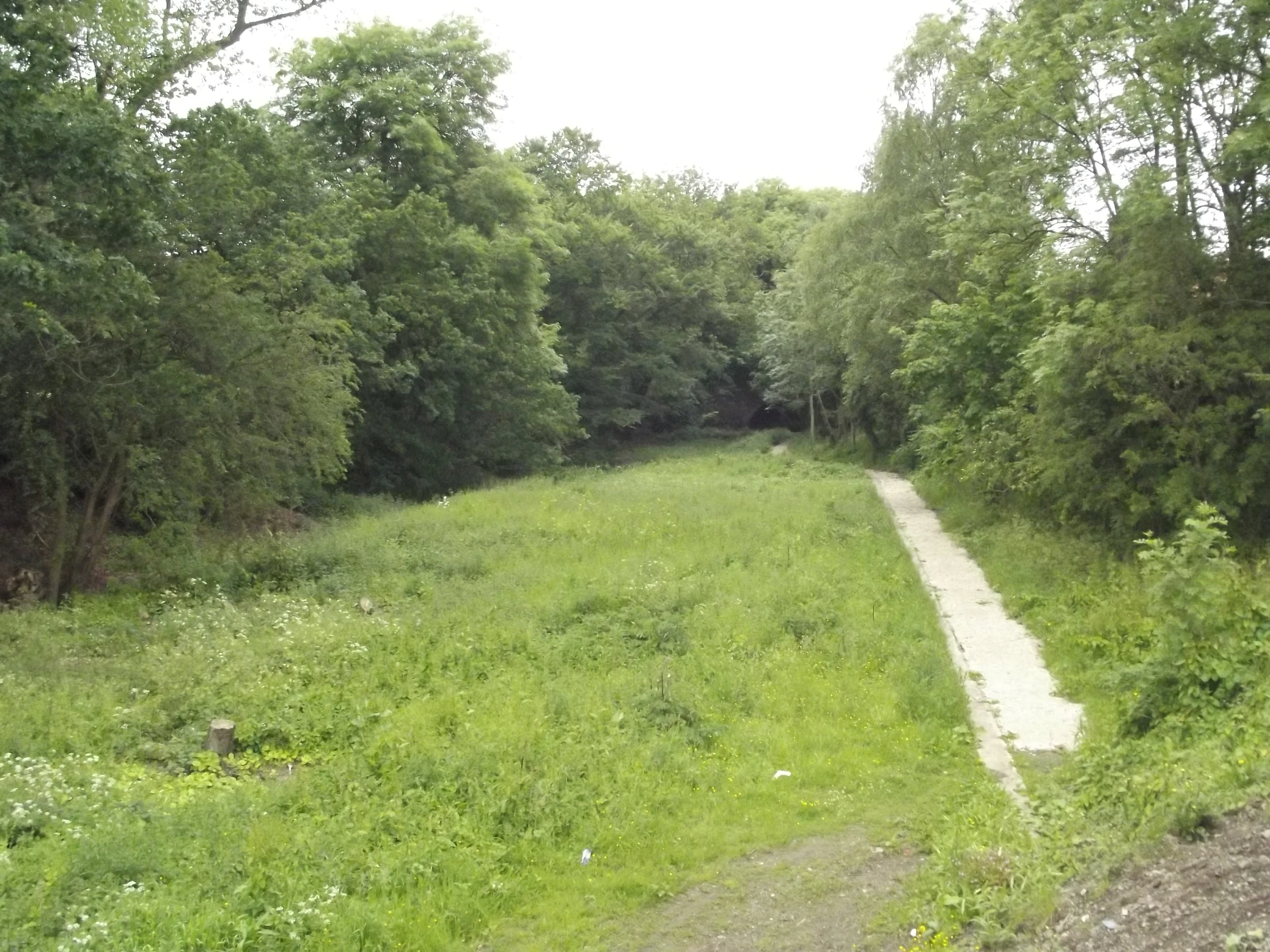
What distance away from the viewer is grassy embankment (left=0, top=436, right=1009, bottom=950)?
614cm

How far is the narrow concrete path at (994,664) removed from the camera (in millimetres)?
8750

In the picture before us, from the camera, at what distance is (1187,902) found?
4.83m

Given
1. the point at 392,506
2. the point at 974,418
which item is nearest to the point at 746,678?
the point at 974,418

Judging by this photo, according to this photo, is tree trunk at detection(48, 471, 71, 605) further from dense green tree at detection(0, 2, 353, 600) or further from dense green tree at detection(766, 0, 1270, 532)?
dense green tree at detection(766, 0, 1270, 532)

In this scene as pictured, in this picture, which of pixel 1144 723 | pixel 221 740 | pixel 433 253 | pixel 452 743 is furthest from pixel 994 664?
pixel 433 253

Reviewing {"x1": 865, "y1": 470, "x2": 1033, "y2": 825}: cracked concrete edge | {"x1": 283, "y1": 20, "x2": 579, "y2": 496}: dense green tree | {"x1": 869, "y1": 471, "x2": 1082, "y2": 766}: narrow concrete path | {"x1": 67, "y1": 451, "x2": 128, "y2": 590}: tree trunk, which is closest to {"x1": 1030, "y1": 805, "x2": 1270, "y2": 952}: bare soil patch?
{"x1": 865, "y1": 470, "x2": 1033, "y2": 825}: cracked concrete edge

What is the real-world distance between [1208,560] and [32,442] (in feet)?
47.6

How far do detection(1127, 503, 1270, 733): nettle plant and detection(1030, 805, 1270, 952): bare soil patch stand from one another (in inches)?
83.5

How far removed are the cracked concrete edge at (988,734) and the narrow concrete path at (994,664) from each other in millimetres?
11

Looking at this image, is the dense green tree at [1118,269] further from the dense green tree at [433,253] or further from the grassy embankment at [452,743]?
the dense green tree at [433,253]

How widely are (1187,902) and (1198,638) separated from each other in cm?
357

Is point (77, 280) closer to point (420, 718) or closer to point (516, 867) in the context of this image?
point (420, 718)

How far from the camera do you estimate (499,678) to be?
10422mm

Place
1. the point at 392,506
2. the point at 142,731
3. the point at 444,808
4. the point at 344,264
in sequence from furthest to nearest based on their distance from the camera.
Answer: the point at 392,506
the point at 344,264
the point at 142,731
the point at 444,808
